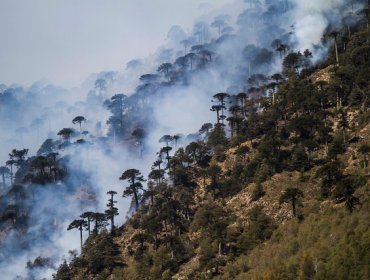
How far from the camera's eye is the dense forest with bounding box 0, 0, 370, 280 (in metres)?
62.8

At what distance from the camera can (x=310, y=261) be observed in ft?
178

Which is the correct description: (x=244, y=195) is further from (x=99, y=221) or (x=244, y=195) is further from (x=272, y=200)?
(x=99, y=221)

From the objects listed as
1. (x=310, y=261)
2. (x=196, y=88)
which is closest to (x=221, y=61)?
(x=196, y=88)

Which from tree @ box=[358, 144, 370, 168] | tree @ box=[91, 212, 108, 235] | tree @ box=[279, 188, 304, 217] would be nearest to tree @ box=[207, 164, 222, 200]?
tree @ box=[91, 212, 108, 235]

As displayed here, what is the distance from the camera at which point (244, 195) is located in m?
86.6

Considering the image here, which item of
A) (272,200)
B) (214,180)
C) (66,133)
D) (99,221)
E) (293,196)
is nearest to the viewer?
(293,196)

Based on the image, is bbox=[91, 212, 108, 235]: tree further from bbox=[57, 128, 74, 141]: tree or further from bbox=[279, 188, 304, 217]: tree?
bbox=[57, 128, 74, 141]: tree

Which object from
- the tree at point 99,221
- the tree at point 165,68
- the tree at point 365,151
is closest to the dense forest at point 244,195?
the tree at point 365,151

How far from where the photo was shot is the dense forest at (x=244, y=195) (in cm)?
6278

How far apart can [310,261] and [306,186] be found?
25.4 metres

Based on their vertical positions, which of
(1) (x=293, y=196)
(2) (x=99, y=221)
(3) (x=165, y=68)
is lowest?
(1) (x=293, y=196)

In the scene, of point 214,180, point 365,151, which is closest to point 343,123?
point 365,151

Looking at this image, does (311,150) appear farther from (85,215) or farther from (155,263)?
(85,215)

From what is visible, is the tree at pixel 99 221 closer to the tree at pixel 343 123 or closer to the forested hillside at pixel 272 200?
the forested hillside at pixel 272 200
